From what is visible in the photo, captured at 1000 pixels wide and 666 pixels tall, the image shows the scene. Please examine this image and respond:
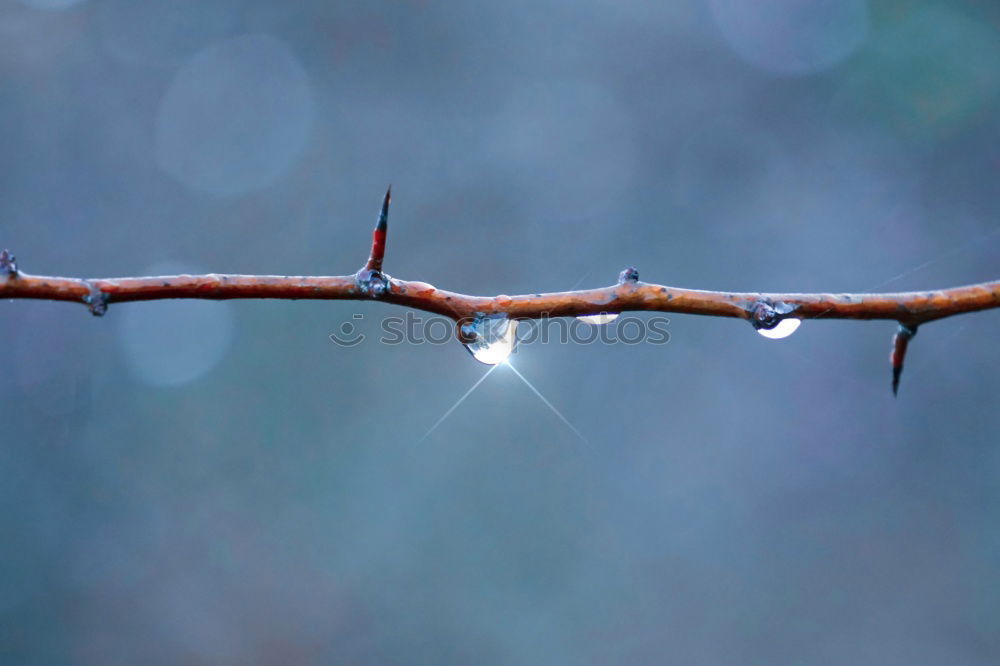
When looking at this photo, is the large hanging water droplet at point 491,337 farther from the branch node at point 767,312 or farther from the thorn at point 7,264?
the thorn at point 7,264

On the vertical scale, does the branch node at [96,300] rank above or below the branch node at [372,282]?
below

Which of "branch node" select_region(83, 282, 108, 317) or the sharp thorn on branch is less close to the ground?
the sharp thorn on branch

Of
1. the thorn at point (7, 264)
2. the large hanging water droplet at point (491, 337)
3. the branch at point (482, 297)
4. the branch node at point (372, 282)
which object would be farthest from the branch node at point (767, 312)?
the thorn at point (7, 264)

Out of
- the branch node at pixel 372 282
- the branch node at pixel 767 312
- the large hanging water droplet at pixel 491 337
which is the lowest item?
the large hanging water droplet at pixel 491 337

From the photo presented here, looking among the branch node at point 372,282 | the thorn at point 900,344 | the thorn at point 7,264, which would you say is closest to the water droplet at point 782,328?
the thorn at point 900,344

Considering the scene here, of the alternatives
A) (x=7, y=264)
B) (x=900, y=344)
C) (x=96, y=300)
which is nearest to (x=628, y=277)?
(x=900, y=344)

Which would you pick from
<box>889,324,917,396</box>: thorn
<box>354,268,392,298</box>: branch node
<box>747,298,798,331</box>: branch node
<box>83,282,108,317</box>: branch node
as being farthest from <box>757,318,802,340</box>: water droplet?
<box>83,282,108,317</box>: branch node

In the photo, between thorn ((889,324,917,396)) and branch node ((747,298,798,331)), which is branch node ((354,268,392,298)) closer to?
branch node ((747,298,798,331))

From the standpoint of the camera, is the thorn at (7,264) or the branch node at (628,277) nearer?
the thorn at (7,264)
